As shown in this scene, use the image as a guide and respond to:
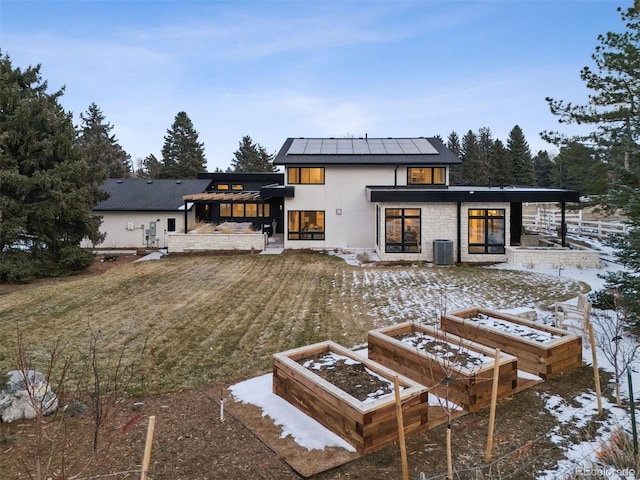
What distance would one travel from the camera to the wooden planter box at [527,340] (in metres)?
5.82

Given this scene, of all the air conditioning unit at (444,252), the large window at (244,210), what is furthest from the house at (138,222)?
the air conditioning unit at (444,252)

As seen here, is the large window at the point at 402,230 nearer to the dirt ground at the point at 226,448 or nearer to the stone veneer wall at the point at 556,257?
the stone veneer wall at the point at 556,257

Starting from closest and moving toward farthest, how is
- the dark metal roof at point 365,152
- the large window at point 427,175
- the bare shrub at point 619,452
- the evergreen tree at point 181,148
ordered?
the bare shrub at point 619,452 < the dark metal roof at point 365,152 < the large window at point 427,175 < the evergreen tree at point 181,148

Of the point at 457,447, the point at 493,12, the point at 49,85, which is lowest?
the point at 457,447

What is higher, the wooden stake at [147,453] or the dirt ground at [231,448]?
the wooden stake at [147,453]

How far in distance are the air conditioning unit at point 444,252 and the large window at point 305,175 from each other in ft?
23.7

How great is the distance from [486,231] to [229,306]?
11663 millimetres

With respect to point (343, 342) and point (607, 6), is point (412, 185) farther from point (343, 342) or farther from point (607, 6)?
point (343, 342)

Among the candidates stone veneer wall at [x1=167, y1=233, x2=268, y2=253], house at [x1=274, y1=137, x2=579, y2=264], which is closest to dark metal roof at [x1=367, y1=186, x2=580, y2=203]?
house at [x1=274, y1=137, x2=579, y2=264]

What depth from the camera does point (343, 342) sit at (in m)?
7.68

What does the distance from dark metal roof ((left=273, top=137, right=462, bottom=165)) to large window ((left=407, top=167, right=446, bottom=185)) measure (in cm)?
55

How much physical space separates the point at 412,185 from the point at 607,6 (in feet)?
34.3

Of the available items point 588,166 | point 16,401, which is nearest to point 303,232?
point 16,401

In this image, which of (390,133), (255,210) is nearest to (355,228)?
(255,210)
